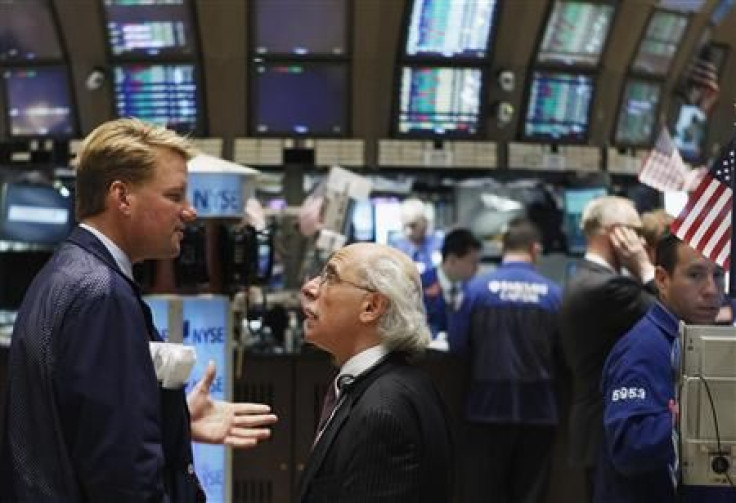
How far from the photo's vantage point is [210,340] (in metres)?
5.68

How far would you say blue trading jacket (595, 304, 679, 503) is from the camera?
3.33 meters

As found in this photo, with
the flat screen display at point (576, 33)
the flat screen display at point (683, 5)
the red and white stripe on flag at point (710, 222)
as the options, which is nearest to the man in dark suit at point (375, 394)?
the red and white stripe on flag at point (710, 222)

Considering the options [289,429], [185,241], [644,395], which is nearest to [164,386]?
[644,395]

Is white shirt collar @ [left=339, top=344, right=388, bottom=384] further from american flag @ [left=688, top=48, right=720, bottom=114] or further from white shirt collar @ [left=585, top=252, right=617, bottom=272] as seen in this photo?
american flag @ [left=688, top=48, right=720, bottom=114]

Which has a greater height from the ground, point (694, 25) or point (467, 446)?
point (694, 25)

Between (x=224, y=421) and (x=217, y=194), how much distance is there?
260cm

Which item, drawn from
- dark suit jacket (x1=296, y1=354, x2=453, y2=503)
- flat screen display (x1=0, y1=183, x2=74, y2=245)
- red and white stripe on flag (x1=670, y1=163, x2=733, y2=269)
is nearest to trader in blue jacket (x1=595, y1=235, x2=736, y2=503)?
red and white stripe on flag (x1=670, y1=163, x2=733, y2=269)

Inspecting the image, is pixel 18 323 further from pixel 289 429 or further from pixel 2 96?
pixel 2 96

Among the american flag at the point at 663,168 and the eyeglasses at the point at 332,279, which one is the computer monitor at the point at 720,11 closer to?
the american flag at the point at 663,168

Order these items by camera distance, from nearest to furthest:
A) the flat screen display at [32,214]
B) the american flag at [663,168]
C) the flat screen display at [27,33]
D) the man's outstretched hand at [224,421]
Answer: the man's outstretched hand at [224,421]
the american flag at [663,168]
the flat screen display at [27,33]
the flat screen display at [32,214]

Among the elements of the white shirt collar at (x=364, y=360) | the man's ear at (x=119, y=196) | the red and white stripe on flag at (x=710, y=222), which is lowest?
the white shirt collar at (x=364, y=360)

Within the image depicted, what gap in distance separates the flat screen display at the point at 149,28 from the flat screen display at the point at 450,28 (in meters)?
1.30

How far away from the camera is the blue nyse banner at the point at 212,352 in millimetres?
5633

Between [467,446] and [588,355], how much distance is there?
4.12 ft
